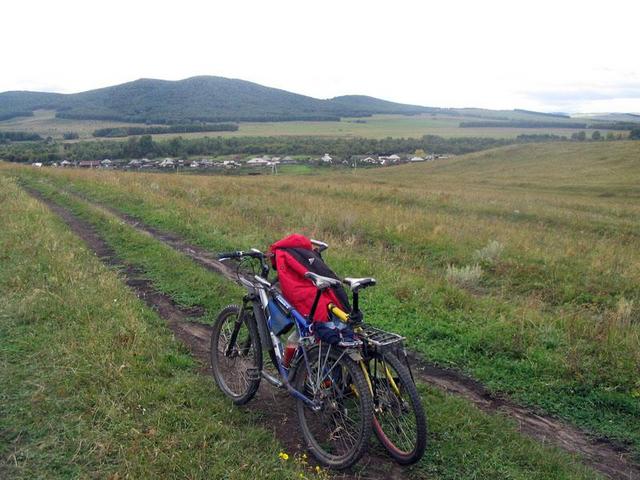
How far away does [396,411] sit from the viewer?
3.94 metres

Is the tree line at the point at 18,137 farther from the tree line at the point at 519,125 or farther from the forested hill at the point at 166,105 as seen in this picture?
the tree line at the point at 519,125

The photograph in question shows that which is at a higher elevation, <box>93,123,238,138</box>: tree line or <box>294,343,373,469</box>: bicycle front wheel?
<box>294,343,373,469</box>: bicycle front wheel

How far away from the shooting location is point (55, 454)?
3.87 meters

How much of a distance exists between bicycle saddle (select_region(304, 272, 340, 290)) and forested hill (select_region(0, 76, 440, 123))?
148 metres

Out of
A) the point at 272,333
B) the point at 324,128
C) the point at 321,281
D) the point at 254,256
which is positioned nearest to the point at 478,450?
the point at 321,281

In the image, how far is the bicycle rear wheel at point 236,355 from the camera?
4.76m

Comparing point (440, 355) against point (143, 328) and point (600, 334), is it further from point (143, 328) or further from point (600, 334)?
point (143, 328)

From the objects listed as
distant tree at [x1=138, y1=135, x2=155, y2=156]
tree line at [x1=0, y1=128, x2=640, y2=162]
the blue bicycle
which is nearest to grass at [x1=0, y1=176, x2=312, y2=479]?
the blue bicycle

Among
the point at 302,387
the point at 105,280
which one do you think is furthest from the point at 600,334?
the point at 105,280

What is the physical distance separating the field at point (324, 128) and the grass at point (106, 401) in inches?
4475

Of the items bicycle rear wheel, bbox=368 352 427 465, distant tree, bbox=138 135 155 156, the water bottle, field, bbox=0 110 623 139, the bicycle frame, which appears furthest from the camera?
field, bbox=0 110 623 139

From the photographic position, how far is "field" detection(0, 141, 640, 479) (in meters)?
4.07

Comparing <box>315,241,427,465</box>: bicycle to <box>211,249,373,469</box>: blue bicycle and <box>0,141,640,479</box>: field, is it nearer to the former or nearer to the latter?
<box>211,249,373,469</box>: blue bicycle

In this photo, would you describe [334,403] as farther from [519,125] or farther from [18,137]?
[519,125]
